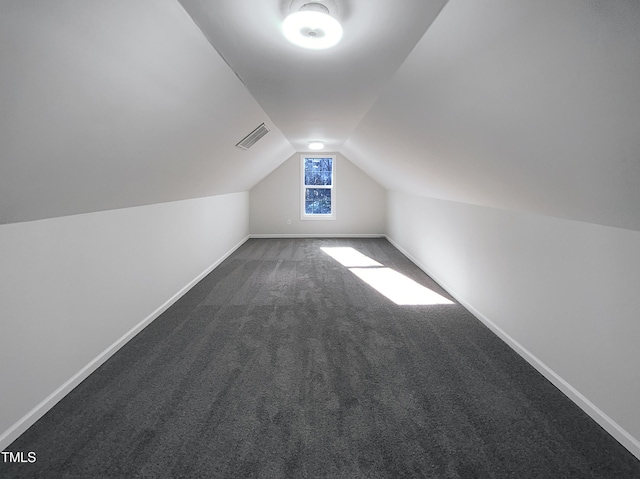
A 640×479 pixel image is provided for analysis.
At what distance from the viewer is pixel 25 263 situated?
189cm

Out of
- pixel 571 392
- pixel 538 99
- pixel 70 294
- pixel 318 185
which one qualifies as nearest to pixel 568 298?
pixel 571 392

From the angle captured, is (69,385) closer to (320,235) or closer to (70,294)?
(70,294)

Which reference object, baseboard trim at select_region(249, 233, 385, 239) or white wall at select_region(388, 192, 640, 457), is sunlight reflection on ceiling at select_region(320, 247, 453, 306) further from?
baseboard trim at select_region(249, 233, 385, 239)

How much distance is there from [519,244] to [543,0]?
6.68ft

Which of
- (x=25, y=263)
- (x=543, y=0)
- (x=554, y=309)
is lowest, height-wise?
(x=554, y=309)

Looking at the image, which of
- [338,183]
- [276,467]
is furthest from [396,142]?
[338,183]

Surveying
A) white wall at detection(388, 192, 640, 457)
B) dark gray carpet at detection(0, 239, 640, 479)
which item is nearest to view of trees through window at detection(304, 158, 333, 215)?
white wall at detection(388, 192, 640, 457)

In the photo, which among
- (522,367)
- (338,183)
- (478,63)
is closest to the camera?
(478,63)

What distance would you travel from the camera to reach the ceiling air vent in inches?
149

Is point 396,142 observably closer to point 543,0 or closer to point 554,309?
point 554,309

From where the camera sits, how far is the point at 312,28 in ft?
4.88

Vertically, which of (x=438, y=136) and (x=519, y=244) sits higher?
(x=438, y=136)

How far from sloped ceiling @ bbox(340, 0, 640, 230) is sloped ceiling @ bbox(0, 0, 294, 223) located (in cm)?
121

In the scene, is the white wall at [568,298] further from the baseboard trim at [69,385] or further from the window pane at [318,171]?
the window pane at [318,171]
